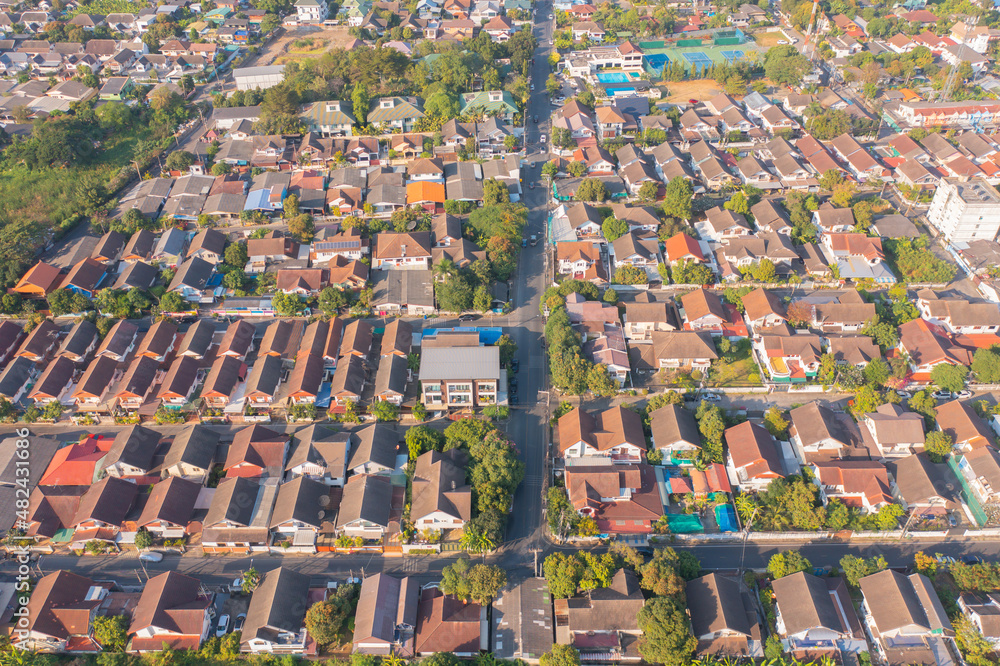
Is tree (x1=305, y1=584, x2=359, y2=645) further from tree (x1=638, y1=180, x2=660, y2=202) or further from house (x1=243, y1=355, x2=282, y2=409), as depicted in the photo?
tree (x1=638, y1=180, x2=660, y2=202)

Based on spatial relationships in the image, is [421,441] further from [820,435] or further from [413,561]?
[820,435]

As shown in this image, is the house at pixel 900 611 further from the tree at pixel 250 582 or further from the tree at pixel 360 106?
the tree at pixel 360 106

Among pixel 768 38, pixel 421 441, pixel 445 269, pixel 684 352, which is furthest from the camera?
pixel 768 38

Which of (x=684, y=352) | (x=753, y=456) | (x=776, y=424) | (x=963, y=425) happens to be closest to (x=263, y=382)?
(x=684, y=352)

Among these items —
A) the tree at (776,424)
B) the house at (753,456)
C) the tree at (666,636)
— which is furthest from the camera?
the tree at (776,424)

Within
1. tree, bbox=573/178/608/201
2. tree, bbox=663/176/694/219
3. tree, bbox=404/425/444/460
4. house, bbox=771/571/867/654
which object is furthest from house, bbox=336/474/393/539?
tree, bbox=663/176/694/219

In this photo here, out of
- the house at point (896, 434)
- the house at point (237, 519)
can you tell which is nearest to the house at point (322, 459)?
the house at point (237, 519)
